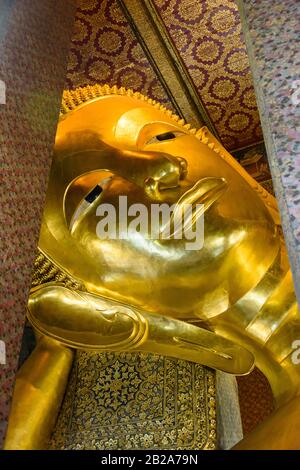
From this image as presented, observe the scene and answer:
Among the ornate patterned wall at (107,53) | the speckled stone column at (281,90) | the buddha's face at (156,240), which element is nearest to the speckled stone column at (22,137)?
the buddha's face at (156,240)

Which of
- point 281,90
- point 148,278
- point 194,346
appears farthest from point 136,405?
point 281,90

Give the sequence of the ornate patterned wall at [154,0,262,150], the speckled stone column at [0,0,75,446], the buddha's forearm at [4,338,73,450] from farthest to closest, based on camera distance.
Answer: the ornate patterned wall at [154,0,262,150]
the buddha's forearm at [4,338,73,450]
the speckled stone column at [0,0,75,446]

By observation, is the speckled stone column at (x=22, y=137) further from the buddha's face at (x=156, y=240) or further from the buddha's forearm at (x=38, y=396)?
the buddha's forearm at (x=38, y=396)

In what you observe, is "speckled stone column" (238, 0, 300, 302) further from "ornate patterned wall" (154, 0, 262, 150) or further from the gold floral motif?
"ornate patterned wall" (154, 0, 262, 150)

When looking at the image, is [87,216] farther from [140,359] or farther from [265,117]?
[265,117]

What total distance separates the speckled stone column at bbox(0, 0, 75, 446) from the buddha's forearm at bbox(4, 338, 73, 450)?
0.69 metres

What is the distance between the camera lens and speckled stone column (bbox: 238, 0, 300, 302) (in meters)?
1.06

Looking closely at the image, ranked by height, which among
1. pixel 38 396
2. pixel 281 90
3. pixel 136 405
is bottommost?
pixel 136 405

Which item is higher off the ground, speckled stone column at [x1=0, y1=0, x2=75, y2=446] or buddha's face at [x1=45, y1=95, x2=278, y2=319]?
speckled stone column at [x1=0, y1=0, x2=75, y2=446]

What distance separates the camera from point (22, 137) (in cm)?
146

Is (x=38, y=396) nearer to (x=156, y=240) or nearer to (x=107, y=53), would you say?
(x=156, y=240)

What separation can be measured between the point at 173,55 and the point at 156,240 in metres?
1.53

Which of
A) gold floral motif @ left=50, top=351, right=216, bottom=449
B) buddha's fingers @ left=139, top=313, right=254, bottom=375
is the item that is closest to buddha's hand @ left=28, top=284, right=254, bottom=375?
buddha's fingers @ left=139, top=313, right=254, bottom=375

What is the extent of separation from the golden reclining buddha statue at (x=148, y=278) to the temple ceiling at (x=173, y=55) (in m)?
1.17
